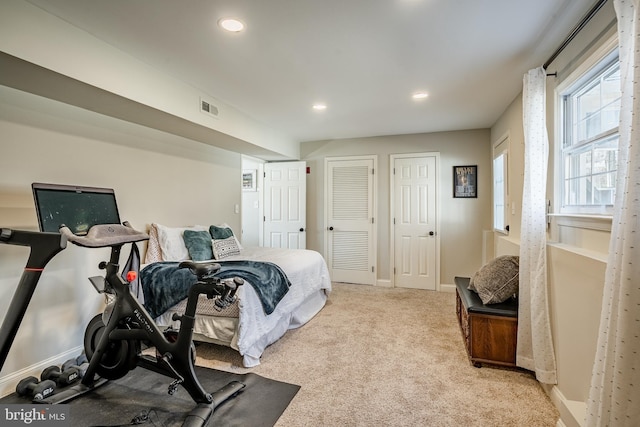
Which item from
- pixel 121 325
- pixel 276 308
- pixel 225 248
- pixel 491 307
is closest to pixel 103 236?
pixel 121 325

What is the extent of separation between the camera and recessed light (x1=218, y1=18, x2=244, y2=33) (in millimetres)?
1979

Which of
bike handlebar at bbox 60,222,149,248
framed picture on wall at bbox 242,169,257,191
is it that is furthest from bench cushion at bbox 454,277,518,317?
framed picture on wall at bbox 242,169,257,191

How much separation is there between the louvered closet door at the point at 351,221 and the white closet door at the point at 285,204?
1.55 ft

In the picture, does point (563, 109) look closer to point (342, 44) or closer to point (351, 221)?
point (342, 44)

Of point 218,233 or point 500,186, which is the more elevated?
point 500,186

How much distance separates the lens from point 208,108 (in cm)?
326

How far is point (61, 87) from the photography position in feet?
7.24

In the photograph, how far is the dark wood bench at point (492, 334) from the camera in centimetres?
244

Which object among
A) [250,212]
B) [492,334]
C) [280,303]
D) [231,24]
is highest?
[231,24]

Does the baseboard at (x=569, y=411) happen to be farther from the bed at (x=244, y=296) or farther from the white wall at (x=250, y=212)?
the white wall at (x=250, y=212)

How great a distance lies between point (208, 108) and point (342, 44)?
1.66 m

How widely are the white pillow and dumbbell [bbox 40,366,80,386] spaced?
127 cm

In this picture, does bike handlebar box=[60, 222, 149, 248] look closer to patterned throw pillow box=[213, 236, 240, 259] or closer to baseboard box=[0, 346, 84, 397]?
baseboard box=[0, 346, 84, 397]

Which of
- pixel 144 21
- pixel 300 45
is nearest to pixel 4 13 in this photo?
pixel 144 21
